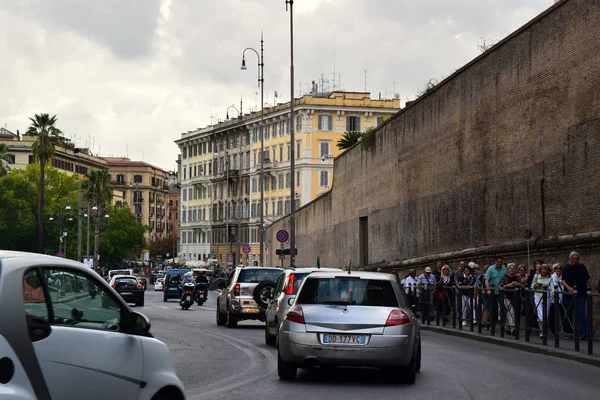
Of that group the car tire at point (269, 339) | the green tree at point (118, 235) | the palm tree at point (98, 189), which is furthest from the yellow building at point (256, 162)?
the car tire at point (269, 339)

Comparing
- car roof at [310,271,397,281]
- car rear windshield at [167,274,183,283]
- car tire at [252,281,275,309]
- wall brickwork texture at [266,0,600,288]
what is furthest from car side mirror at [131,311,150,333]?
car rear windshield at [167,274,183,283]

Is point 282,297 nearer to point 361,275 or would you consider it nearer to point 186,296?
point 361,275

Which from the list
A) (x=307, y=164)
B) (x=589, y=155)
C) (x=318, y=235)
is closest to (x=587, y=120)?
(x=589, y=155)

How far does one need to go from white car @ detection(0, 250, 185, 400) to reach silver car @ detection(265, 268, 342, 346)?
41.6ft

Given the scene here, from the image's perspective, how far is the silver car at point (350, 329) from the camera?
49.8ft

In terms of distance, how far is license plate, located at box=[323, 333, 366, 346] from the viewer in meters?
15.2

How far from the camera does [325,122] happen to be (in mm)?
128250

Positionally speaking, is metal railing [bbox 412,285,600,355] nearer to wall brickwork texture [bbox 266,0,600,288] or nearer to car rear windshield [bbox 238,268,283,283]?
wall brickwork texture [bbox 266,0,600,288]

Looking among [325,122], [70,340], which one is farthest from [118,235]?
[70,340]

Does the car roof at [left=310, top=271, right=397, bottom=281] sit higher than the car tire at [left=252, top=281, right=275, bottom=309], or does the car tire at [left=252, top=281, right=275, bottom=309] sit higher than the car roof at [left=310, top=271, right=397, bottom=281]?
the car roof at [left=310, top=271, right=397, bottom=281]

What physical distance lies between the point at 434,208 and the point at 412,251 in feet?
14.2

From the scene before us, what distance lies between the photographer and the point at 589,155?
94.2 feet

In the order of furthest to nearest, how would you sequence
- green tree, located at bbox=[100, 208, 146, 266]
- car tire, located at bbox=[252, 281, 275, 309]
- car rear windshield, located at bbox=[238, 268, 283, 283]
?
green tree, located at bbox=[100, 208, 146, 266]
car rear windshield, located at bbox=[238, 268, 283, 283]
car tire, located at bbox=[252, 281, 275, 309]

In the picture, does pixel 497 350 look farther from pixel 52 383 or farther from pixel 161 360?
pixel 52 383
